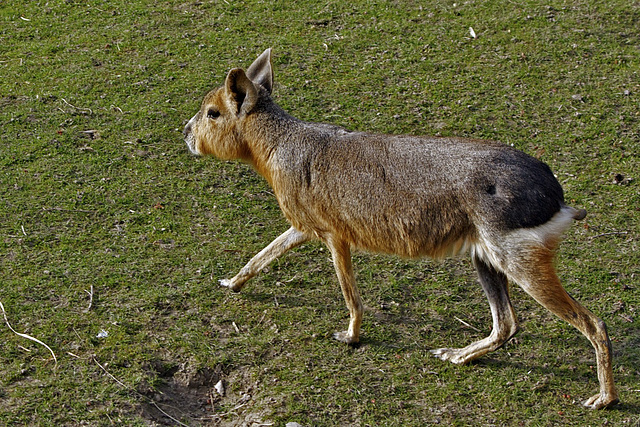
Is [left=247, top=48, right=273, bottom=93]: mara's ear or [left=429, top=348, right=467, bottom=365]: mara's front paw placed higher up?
[left=247, top=48, right=273, bottom=93]: mara's ear

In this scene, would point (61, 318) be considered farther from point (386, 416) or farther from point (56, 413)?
Result: point (386, 416)

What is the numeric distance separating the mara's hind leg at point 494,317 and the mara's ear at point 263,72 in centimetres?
162

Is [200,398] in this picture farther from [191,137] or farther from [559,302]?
[559,302]

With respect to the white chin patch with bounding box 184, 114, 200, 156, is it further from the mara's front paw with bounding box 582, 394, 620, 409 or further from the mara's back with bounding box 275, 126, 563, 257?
the mara's front paw with bounding box 582, 394, 620, 409

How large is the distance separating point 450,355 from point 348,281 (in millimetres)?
708

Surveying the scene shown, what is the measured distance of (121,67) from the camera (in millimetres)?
6961

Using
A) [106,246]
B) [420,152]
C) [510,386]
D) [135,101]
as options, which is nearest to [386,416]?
[510,386]

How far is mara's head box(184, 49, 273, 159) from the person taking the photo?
4.47 m

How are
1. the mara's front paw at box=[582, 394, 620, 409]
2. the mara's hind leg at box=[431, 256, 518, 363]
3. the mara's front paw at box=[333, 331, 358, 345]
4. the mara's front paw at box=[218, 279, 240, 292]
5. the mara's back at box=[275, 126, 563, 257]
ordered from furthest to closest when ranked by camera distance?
the mara's front paw at box=[218, 279, 240, 292], the mara's front paw at box=[333, 331, 358, 345], the mara's hind leg at box=[431, 256, 518, 363], the mara's front paw at box=[582, 394, 620, 409], the mara's back at box=[275, 126, 563, 257]

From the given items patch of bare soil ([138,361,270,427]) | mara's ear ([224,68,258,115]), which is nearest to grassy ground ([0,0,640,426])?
patch of bare soil ([138,361,270,427])

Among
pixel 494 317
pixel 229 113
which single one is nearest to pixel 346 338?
pixel 494 317

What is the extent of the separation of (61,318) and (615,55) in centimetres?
541

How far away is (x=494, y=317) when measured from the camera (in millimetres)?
4305

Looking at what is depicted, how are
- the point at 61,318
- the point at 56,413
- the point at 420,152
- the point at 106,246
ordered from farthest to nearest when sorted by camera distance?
1. the point at 106,246
2. the point at 61,318
3. the point at 420,152
4. the point at 56,413
